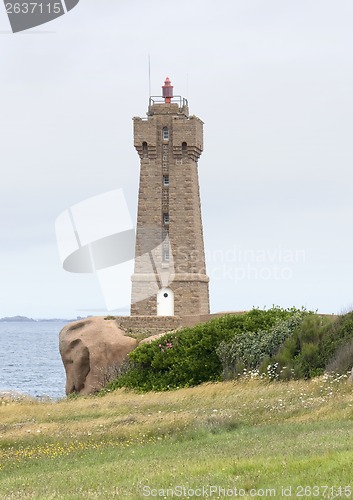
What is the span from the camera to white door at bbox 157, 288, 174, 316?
49.8 m

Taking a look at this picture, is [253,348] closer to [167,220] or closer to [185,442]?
[185,442]

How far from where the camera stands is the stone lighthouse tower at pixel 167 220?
162ft

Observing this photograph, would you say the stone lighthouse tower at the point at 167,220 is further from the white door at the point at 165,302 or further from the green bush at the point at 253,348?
the green bush at the point at 253,348

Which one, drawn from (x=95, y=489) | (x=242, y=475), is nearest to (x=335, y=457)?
(x=242, y=475)

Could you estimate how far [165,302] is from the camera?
49.9 metres

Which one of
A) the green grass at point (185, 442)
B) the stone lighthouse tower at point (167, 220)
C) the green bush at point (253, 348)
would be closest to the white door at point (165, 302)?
the stone lighthouse tower at point (167, 220)

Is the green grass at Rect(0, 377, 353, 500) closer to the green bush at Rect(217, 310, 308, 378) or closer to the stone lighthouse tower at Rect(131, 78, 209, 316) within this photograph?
the green bush at Rect(217, 310, 308, 378)

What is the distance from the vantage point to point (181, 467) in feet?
47.2

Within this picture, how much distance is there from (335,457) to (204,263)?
122 feet

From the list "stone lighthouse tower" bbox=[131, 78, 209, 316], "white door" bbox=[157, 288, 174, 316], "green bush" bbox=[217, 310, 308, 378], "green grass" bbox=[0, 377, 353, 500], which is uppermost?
"stone lighthouse tower" bbox=[131, 78, 209, 316]

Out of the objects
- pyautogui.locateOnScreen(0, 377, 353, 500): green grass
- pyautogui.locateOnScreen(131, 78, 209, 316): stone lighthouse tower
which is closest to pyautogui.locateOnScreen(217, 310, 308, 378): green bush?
pyautogui.locateOnScreen(0, 377, 353, 500): green grass

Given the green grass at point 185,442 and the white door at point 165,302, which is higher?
the white door at point 165,302

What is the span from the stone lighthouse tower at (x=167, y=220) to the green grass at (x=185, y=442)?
18637 millimetres

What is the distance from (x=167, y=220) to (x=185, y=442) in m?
31.7
